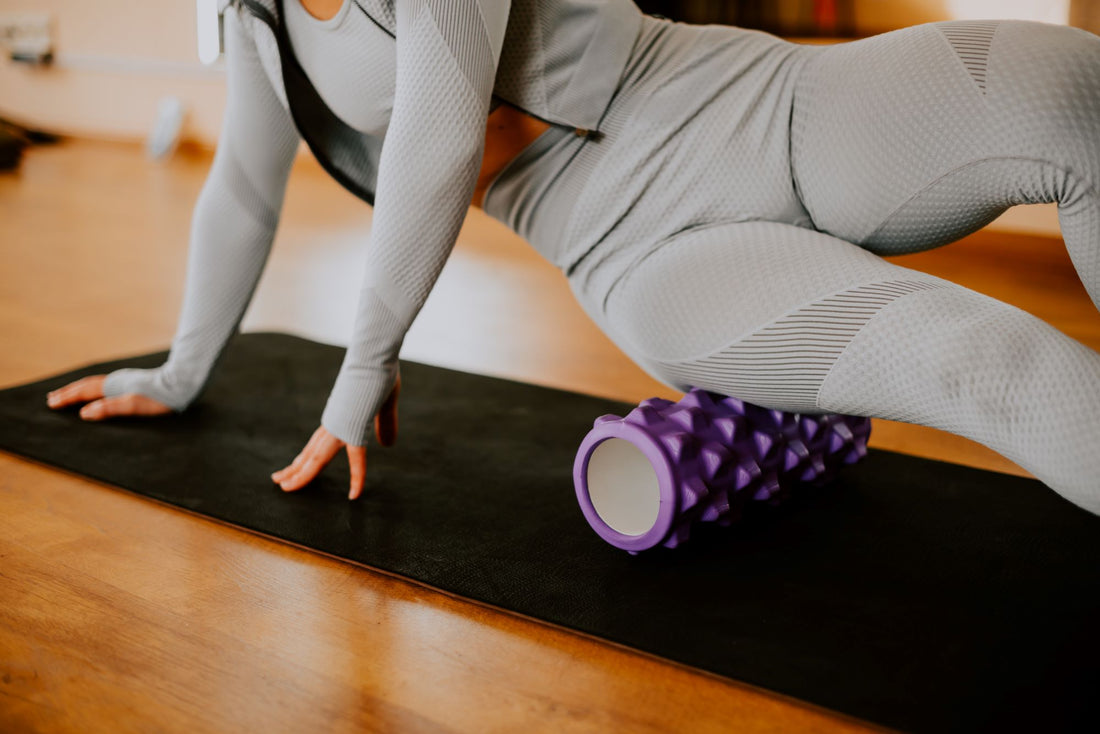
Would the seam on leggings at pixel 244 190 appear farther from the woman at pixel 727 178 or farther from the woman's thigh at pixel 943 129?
the woman's thigh at pixel 943 129

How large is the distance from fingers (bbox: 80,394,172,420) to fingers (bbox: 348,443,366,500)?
A: 0.47m

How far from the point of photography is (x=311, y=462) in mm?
1137

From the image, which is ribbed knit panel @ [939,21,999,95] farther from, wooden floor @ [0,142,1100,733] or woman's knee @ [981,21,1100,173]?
wooden floor @ [0,142,1100,733]

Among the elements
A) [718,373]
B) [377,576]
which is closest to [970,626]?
[718,373]

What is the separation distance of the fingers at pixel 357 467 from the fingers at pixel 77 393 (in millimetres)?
580

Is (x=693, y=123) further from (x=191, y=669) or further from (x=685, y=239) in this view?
(x=191, y=669)

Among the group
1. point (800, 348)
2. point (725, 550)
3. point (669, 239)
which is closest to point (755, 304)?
point (800, 348)

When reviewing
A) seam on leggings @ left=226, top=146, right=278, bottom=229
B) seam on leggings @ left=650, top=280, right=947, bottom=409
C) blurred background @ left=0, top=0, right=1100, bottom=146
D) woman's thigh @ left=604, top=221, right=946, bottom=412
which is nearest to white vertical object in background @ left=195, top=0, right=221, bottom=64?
seam on leggings @ left=226, top=146, right=278, bottom=229

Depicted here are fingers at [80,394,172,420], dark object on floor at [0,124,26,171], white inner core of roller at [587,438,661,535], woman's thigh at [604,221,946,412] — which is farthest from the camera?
dark object on floor at [0,124,26,171]

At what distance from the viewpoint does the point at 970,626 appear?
886mm

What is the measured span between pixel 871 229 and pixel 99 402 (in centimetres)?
112

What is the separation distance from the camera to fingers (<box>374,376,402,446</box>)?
1.21m

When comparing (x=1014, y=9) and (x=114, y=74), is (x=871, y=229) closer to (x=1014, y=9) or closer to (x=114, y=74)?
(x=1014, y=9)

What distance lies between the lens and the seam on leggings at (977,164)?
816 mm
